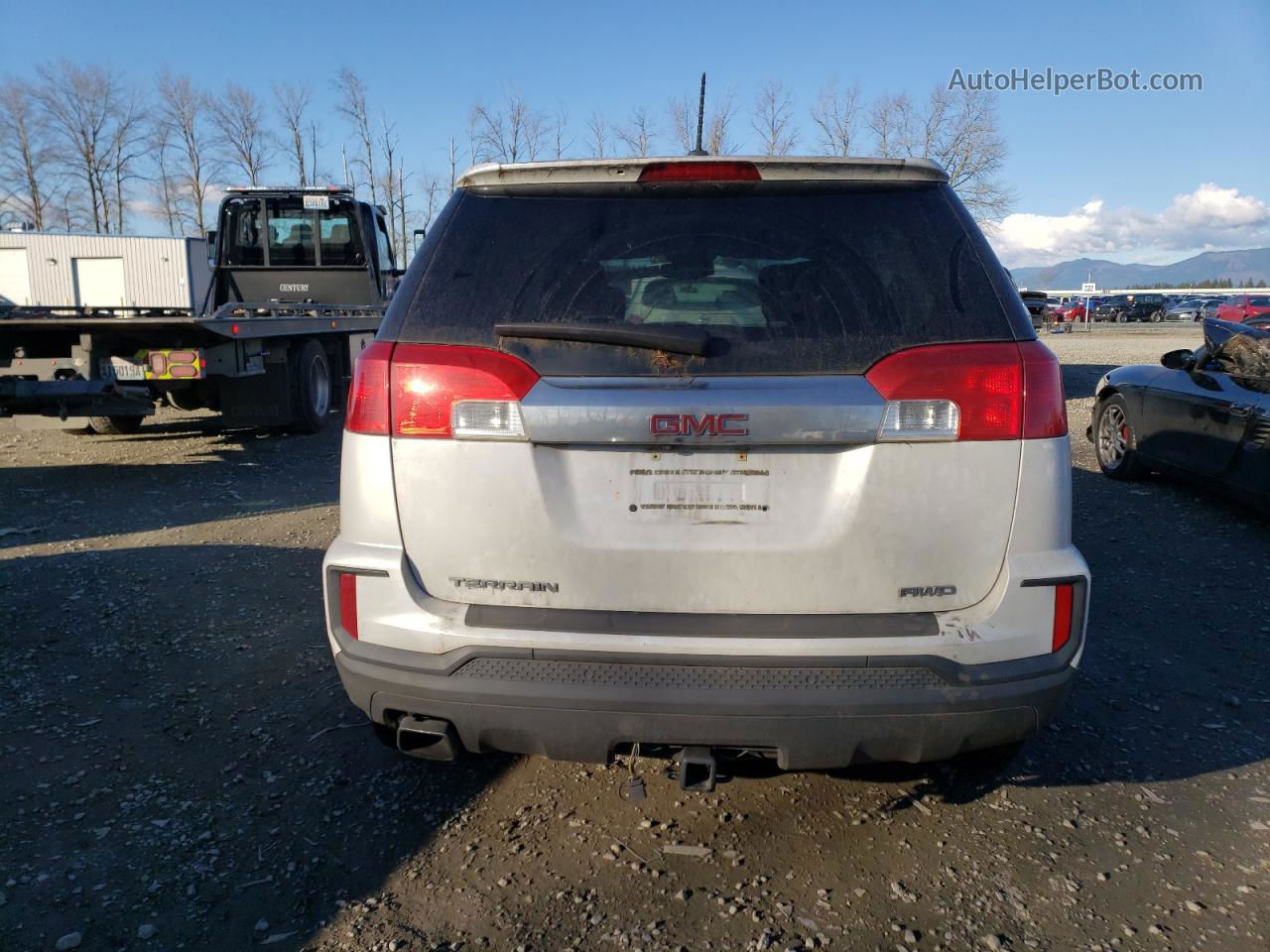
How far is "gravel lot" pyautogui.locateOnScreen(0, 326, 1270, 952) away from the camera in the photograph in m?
2.43

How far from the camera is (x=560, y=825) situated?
2.89 metres

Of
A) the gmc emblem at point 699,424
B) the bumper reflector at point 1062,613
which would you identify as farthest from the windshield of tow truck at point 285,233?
the bumper reflector at point 1062,613

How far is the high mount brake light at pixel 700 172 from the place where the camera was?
2.54 meters

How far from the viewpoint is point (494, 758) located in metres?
3.31

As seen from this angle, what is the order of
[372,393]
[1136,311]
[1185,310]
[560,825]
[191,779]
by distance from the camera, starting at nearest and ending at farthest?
[372,393] < [560,825] < [191,779] < [1136,311] < [1185,310]

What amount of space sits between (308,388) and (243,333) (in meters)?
1.88

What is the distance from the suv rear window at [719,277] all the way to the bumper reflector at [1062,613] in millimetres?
669

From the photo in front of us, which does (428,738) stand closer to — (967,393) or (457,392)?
(457,392)

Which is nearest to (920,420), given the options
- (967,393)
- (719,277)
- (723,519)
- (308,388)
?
(967,393)

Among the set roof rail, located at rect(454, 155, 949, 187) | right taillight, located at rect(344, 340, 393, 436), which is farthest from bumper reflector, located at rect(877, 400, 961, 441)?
right taillight, located at rect(344, 340, 393, 436)

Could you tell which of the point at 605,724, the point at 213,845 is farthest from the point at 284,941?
the point at 605,724

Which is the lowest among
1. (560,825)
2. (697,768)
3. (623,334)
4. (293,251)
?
(560,825)

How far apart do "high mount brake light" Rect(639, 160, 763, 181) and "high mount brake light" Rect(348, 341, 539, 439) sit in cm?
68

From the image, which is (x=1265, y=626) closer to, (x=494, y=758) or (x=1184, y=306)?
(x=494, y=758)
